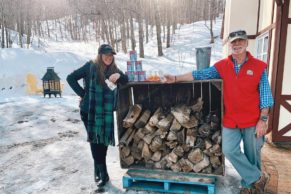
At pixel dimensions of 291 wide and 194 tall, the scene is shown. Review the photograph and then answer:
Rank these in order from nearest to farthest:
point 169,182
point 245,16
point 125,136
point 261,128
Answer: point 261,128 < point 169,182 < point 125,136 < point 245,16

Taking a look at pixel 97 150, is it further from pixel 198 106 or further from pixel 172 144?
pixel 198 106

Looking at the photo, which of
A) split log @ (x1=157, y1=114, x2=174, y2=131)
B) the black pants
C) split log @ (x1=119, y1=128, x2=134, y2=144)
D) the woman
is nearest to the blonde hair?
the woman

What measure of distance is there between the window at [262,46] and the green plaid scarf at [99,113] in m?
4.61

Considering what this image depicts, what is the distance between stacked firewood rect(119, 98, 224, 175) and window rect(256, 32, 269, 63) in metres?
3.68

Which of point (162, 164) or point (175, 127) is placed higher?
point (175, 127)

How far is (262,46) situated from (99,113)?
17.7ft

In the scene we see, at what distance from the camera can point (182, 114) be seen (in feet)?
11.4

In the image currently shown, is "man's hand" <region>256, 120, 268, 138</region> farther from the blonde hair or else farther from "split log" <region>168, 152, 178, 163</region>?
the blonde hair

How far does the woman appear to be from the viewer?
131 inches

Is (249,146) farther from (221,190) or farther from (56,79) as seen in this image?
(56,79)

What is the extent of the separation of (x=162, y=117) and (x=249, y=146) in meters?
1.23

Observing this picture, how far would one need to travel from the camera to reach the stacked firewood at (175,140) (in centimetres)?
345

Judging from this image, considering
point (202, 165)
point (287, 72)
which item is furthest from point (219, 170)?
point (287, 72)

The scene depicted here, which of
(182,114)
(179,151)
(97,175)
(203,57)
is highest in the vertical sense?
(203,57)
